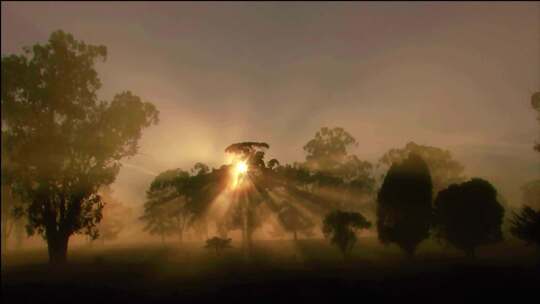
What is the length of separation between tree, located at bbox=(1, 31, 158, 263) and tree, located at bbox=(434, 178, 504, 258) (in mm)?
32621

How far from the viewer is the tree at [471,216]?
41219 millimetres

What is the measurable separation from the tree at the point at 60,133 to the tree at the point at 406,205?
1056 inches

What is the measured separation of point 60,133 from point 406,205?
33717 millimetres

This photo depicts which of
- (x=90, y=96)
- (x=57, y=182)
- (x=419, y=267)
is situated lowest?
(x=419, y=267)

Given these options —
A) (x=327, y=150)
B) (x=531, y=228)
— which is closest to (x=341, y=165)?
(x=327, y=150)

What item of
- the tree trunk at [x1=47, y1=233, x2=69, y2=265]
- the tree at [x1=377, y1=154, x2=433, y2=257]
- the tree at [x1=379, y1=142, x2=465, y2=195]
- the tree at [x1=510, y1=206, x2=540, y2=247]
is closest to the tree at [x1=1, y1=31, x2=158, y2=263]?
the tree trunk at [x1=47, y1=233, x2=69, y2=265]

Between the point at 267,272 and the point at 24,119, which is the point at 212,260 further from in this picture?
the point at 24,119

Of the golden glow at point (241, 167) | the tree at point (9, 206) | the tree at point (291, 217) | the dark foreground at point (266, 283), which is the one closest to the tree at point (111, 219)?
the tree at point (9, 206)

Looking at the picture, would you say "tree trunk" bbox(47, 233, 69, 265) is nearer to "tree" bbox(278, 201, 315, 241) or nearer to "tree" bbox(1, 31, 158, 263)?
"tree" bbox(1, 31, 158, 263)

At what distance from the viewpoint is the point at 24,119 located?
119 ft

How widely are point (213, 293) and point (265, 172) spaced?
34.0m

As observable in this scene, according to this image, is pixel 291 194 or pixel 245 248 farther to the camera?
pixel 291 194

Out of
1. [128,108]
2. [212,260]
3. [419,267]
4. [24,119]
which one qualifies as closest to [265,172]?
[212,260]

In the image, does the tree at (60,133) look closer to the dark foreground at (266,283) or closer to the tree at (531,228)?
the dark foreground at (266,283)
